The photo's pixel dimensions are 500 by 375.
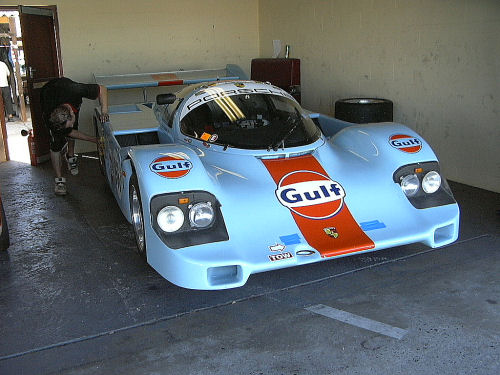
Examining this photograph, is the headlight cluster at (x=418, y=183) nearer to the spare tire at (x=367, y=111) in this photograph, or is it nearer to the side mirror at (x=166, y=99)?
the side mirror at (x=166, y=99)

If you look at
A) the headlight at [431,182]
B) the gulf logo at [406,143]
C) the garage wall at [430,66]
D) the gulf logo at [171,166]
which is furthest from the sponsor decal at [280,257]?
the garage wall at [430,66]

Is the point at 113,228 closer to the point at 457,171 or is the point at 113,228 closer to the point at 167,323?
the point at 167,323

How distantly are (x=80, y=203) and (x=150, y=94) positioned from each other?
3.20m

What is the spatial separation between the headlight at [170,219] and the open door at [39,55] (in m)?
4.30

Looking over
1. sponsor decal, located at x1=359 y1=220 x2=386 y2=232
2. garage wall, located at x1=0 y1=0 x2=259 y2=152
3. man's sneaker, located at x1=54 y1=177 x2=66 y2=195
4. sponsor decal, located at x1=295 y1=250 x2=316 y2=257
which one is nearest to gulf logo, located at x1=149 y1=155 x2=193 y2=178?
sponsor decal, located at x1=295 y1=250 x2=316 y2=257

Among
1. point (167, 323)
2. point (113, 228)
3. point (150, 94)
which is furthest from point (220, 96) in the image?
point (150, 94)

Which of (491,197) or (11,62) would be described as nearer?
(491,197)

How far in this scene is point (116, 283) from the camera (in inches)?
122

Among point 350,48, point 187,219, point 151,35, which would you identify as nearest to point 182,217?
point 187,219

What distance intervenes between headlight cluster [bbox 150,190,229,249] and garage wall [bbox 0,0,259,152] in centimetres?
504

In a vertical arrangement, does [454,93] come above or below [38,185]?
above

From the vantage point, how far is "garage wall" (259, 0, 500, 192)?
4.61 m

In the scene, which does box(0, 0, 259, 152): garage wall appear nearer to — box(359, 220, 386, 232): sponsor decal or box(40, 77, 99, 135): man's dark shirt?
box(40, 77, 99, 135): man's dark shirt

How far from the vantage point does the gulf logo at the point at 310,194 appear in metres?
2.95
